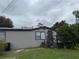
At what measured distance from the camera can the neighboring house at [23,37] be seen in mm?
34750

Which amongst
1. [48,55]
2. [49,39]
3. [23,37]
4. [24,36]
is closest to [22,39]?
[23,37]

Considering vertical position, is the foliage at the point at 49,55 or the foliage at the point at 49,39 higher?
the foliage at the point at 49,39

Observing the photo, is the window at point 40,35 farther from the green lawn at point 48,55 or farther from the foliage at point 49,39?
the green lawn at point 48,55

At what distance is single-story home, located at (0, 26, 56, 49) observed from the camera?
114 ft

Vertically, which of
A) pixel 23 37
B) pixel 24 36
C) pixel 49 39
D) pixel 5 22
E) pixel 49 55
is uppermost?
pixel 5 22

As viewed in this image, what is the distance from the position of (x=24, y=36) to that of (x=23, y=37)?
223 millimetres

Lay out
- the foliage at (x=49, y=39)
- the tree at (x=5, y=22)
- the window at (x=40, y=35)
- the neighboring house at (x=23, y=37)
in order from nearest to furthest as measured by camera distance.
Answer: the foliage at (x=49, y=39) → the neighboring house at (x=23, y=37) → the window at (x=40, y=35) → the tree at (x=5, y=22)

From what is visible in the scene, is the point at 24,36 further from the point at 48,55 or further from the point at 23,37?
the point at 48,55

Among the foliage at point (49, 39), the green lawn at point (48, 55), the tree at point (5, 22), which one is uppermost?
the tree at point (5, 22)

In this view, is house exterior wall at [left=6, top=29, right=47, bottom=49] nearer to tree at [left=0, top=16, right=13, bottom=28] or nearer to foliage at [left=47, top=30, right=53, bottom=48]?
foliage at [left=47, top=30, right=53, bottom=48]

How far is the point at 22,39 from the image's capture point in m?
35.1

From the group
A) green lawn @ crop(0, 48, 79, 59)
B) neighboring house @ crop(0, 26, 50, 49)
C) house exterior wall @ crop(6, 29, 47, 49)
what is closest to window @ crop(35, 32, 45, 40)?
neighboring house @ crop(0, 26, 50, 49)

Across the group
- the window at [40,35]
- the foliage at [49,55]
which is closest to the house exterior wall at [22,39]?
the window at [40,35]

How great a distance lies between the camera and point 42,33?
3572cm
